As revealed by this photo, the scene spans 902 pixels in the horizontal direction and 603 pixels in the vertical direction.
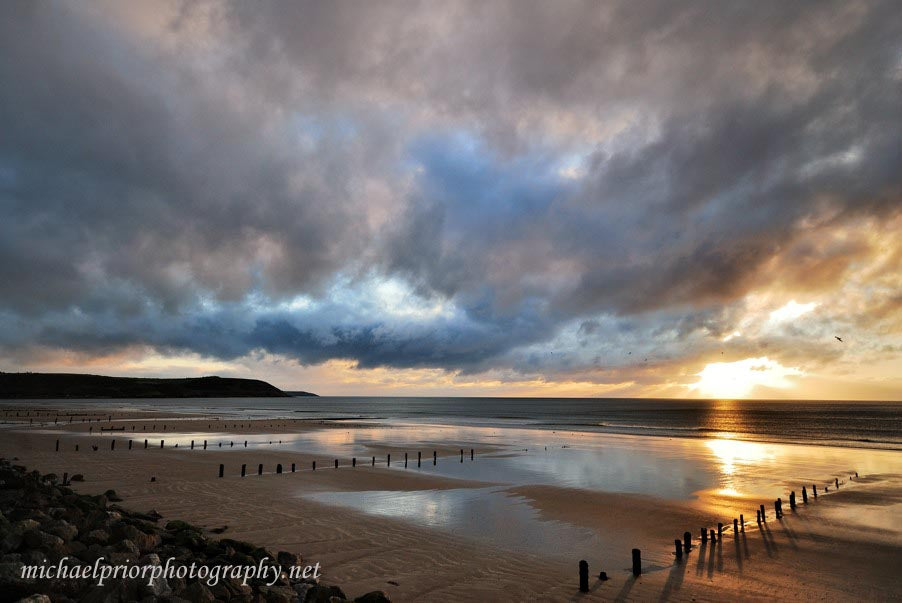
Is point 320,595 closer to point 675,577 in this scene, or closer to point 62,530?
point 62,530

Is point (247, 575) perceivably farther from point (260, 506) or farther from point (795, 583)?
point (795, 583)

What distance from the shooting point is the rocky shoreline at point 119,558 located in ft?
34.3

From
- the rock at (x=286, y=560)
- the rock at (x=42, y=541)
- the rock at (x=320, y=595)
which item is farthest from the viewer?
the rock at (x=286, y=560)

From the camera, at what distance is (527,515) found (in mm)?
26109

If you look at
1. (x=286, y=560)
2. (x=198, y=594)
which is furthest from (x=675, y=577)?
(x=198, y=594)

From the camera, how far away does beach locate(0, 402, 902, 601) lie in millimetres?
16641

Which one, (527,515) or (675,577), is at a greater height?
(675,577)

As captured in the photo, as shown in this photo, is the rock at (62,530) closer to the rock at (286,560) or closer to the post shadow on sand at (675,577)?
the rock at (286,560)

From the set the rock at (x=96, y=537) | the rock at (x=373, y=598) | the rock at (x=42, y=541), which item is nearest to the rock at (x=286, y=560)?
the rock at (x=373, y=598)

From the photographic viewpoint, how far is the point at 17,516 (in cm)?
1675

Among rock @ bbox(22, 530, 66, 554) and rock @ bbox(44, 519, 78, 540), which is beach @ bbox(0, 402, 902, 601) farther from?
rock @ bbox(22, 530, 66, 554)

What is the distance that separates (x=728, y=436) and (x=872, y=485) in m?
50.6

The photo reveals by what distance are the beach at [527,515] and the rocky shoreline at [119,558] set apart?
234cm

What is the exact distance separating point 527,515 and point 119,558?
19.0m
